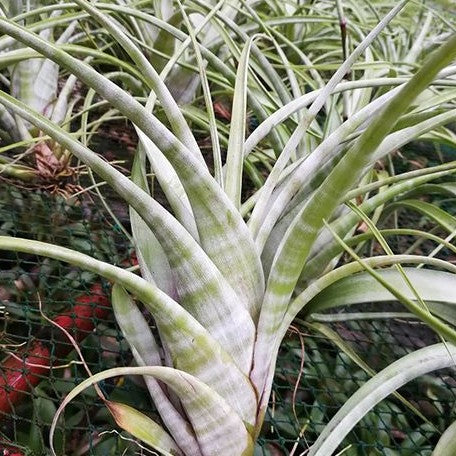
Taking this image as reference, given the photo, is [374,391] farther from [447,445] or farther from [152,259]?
[152,259]

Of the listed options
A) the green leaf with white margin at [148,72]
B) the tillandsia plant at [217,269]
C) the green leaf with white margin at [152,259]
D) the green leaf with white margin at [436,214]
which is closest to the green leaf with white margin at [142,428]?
the tillandsia plant at [217,269]

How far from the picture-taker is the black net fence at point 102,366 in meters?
0.53

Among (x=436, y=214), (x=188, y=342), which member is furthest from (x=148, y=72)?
(x=436, y=214)

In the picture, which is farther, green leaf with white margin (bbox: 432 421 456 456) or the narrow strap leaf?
A: green leaf with white margin (bbox: 432 421 456 456)

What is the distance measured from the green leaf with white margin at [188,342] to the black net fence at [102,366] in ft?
0.25

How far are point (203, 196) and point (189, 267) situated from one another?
0.06 meters

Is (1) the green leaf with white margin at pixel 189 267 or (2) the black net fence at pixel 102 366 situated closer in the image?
(1) the green leaf with white margin at pixel 189 267

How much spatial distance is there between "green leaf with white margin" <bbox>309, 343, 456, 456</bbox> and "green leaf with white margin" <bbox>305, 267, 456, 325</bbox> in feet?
0.23

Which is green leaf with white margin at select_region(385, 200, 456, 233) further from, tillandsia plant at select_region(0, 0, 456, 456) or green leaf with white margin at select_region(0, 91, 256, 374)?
green leaf with white margin at select_region(0, 91, 256, 374)

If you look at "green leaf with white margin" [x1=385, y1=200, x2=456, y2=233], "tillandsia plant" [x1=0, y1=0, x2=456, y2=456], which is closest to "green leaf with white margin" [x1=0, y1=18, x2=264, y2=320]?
"tillandsia plant" [x1=0, y1=0, x2=456, y2=456]

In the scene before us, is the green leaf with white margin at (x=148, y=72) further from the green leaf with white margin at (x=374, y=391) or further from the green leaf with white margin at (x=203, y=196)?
the green leaf with white margin at (x=374, y=391)

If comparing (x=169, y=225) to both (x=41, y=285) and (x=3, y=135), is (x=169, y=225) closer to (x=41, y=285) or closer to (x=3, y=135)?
(x=41, y=285)

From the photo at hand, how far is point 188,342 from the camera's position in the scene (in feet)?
1.34

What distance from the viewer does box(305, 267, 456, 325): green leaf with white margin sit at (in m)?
0.53
